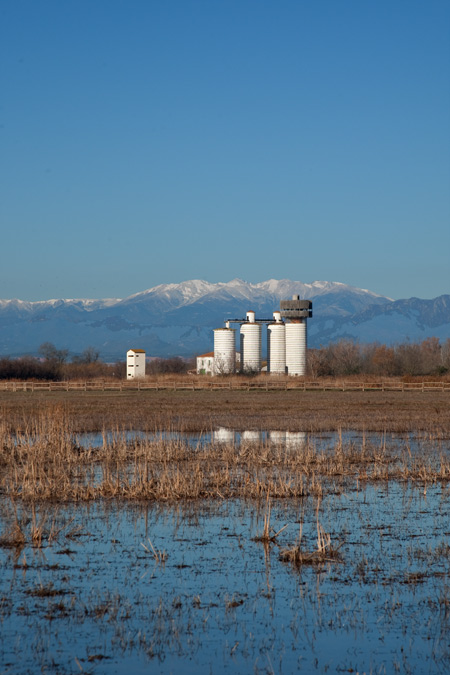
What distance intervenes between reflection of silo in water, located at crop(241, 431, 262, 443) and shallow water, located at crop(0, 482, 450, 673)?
14210 millimetres

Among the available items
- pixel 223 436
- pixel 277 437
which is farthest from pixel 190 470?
pixel 223 436

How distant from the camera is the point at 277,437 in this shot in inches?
1314

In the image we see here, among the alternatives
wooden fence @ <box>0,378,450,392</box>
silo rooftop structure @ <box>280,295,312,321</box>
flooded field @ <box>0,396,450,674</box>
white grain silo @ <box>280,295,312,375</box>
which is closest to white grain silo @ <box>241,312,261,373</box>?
silo rooftop structure @ <box>280,295,312,321</box>

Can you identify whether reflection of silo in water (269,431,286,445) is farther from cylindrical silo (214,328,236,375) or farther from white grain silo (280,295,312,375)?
cylindrical silo (214,328,236,375)

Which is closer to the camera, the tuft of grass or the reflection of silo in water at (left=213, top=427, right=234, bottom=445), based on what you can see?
the tuft of grass

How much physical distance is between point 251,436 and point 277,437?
1.15 metres

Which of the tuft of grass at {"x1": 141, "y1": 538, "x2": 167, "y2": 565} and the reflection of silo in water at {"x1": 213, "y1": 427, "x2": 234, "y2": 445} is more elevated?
the reflection of silo in water at {"x1": 213, "y1": 427, "x2": 234, "y2": 445}

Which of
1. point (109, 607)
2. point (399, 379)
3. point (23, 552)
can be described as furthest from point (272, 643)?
point (399, 379)

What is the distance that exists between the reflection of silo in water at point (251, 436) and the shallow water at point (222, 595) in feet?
46.6

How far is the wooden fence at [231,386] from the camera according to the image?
84500 millimetres

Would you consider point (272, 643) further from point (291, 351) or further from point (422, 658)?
point (291, 351)

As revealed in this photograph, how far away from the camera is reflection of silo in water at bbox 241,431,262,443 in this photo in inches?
1240

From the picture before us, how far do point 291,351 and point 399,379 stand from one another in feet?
83.6

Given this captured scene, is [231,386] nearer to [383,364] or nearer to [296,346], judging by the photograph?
[296,346]
